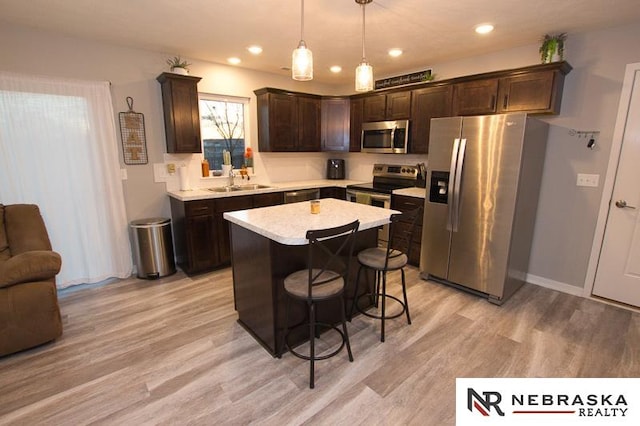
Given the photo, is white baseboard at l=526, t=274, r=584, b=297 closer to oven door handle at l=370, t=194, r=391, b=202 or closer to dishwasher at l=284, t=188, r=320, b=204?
oven door handle at l=370, t=194, r=391, b=202

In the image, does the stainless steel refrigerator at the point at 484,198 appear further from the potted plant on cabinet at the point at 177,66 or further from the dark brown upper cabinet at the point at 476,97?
the potted plant on cabinet at the point at 177,66

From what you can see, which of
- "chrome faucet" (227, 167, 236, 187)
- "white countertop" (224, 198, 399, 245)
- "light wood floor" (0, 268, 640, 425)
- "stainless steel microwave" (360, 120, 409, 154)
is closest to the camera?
"light wood floor" (0, 268, 640, 425)

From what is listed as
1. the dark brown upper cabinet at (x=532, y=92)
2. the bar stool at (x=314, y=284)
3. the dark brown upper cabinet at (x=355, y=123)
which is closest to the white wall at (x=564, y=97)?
the dark brown upper cabinet at (x=532, y=92)

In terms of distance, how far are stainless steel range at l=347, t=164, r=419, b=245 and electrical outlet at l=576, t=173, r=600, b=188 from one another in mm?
1761

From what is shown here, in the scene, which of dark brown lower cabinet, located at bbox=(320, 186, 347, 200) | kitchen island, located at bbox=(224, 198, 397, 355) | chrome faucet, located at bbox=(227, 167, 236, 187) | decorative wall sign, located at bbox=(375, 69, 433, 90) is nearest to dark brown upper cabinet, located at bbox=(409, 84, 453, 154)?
decorative wall sign, located at bbox=(375, 69, 433, 90)

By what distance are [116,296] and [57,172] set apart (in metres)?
1.40

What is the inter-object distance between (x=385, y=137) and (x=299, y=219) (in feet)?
8.67

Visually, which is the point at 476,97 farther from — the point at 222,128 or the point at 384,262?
the point at 222,128

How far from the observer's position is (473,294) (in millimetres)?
3281

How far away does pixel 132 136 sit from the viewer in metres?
3.60

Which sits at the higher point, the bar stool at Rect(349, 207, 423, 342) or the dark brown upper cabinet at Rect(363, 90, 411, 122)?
the dark brown upper cabinet at Rect(363, 90, 411, 122)

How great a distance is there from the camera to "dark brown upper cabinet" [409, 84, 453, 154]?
3746 millimetres

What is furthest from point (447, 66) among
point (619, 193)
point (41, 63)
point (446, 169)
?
point (41, 63)

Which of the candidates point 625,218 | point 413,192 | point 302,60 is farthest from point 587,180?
point 302,60
